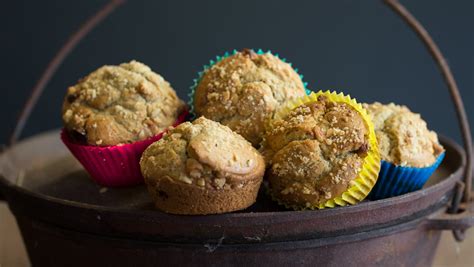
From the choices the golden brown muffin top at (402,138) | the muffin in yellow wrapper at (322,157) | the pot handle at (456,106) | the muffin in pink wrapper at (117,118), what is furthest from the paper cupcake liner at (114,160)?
the pot handle at (456,106)

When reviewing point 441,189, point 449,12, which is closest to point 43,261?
point 441,189

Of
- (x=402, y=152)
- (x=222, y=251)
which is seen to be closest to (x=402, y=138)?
(x=402, y=152)

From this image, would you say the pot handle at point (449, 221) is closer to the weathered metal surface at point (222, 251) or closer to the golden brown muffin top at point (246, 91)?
the weathered metal surface at point (222, 251)

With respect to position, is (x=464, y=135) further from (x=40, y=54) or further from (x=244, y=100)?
(x=40, y=54)

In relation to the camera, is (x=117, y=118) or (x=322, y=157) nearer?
(x=322, y=157)

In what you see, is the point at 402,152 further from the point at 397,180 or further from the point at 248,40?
the point at 248,40

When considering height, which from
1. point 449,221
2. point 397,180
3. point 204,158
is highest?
point 204,158
